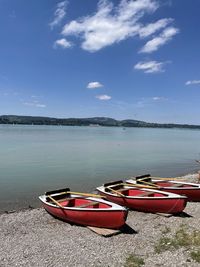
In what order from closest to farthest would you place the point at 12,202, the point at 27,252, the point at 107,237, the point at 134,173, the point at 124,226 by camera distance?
the point at 27,252 → the point at 107,237 → the point at 124,226 → the point at 12,202 → the point at 134,173

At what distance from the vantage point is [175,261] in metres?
8.48

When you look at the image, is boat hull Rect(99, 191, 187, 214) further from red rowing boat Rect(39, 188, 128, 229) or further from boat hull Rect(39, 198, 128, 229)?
boat hull Rect(39, 198, 128, 229)

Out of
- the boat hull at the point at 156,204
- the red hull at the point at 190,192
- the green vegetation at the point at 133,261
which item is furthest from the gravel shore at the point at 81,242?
the red hull at the point at 190,192

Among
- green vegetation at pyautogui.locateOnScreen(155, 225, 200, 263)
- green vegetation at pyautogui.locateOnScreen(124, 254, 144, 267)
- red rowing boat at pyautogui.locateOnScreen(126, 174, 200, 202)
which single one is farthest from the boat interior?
red rowing boat at pyautogui.locateOnScreen(126, 174, 200, 202)

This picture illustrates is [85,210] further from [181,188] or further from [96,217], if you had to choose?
[181,188]

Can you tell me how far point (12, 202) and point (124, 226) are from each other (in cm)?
775

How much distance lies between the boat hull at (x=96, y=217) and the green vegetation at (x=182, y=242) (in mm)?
1537

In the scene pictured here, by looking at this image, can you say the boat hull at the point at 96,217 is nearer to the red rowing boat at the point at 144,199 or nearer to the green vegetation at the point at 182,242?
the green vegetation at the point at 182,242

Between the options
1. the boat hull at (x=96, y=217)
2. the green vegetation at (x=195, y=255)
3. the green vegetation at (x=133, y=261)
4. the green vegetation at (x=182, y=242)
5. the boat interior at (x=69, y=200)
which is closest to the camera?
the green vegetation at (x=133, y=261)

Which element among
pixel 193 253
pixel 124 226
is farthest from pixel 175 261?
pixel 124 226

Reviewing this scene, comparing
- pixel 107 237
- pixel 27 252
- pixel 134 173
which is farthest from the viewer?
pixel 134 173

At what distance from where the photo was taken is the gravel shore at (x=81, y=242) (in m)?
8.74

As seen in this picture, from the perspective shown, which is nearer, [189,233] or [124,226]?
[189,233]

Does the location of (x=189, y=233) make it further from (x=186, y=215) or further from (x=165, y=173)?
(x=165, y=173)
